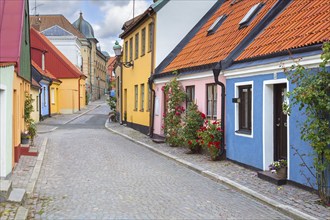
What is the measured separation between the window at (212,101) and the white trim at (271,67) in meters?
1.50

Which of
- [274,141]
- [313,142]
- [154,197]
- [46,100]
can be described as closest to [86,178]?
[154,197]

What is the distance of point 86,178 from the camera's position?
409 inches

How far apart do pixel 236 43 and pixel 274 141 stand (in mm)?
3632

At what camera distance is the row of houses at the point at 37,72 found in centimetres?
946

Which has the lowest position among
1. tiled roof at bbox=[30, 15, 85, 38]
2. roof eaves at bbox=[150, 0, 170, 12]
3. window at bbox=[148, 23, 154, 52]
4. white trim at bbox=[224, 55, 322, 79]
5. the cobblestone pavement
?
the cobblestone pavement

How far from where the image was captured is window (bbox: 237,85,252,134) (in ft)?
37.0

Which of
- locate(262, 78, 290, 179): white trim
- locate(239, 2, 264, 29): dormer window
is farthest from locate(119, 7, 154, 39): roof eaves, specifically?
locate(262, 78, 290, 179): white trim

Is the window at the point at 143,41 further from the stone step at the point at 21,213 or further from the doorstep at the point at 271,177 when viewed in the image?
the stone step at the point at 21,213

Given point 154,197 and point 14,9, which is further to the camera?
point 14,9

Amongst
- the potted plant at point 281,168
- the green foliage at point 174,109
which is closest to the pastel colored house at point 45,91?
the green foliage at point 174,109

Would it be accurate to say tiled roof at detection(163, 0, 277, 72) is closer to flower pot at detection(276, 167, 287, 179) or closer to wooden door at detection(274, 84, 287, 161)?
wooden door at detection(274, 84, 287, 161)

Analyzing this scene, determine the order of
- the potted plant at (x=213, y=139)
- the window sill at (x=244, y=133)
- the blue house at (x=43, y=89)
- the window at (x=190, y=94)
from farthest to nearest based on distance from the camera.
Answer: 1. the blue house at (x=43, y=89)
2. the window at (x=190, y=94)
3. the potted plant at (x=213, y=139)
4. the window sill at (x=244, y=133)

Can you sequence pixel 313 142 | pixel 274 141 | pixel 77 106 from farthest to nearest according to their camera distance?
pixel 77 106 < pixel 274 141 < pixel 313 142

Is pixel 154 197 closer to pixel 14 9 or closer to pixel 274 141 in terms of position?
pixel 274 141
